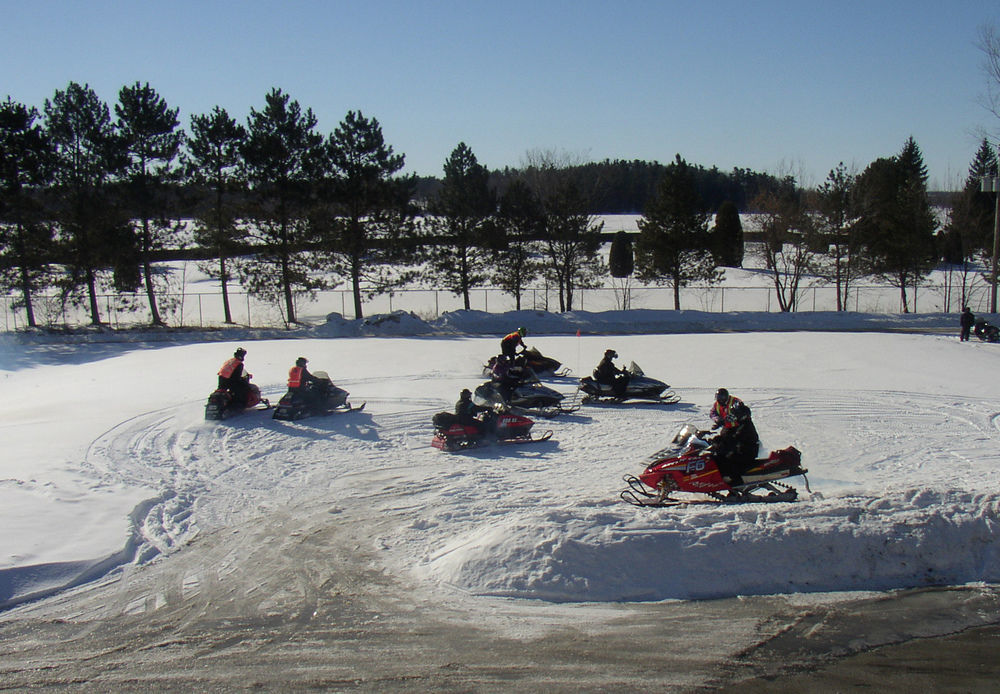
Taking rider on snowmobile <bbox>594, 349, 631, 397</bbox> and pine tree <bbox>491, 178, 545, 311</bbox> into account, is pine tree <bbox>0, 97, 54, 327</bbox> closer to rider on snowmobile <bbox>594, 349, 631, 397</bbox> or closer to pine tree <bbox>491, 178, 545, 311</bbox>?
pine tree <bbox>491, 178, 545, 311</bbox>

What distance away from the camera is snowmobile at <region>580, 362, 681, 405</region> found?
16828 millimetres

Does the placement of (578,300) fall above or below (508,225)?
below

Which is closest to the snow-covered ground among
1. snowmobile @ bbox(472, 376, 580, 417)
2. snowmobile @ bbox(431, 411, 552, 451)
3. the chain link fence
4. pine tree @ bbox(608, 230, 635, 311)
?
snowmobile @ bbox(431, 411, 552, 451)

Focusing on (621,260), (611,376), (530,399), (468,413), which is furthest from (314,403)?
(621,260)

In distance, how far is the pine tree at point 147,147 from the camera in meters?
34.8

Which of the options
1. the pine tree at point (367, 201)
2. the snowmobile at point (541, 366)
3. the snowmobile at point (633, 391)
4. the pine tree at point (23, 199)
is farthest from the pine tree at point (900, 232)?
the pine tree at point (23, 199)

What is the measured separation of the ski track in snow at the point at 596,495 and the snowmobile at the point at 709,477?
50cm

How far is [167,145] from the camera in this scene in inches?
1401

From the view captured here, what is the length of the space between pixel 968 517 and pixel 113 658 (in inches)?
341

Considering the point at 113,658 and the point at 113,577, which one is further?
the point at 113,577

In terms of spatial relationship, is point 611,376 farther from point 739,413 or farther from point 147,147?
point 147,147

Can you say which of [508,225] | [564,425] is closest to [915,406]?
[564,425]

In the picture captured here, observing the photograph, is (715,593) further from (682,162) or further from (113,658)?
(682,162)

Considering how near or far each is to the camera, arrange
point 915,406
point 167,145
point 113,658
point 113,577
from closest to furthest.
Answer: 1. point 113,658
2. point 113,577
3. point 915,406
4. point 167,145
